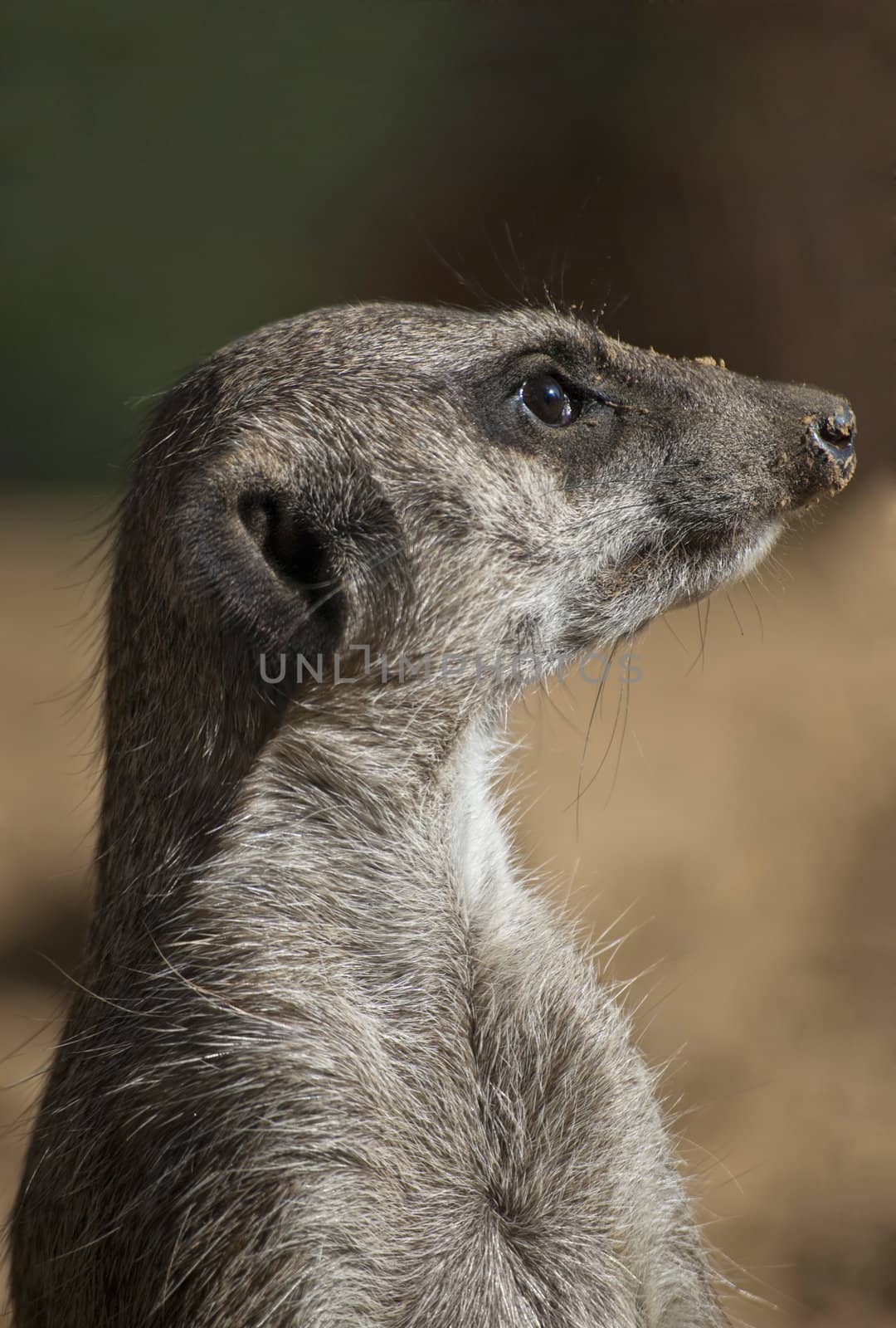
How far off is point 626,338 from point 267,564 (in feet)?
13.1

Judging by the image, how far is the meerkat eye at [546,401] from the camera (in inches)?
81.0

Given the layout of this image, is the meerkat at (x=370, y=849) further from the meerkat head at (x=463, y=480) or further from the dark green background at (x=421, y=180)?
the dark green background at (x=421, y=180)

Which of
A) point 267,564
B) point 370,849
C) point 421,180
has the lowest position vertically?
point 370,849

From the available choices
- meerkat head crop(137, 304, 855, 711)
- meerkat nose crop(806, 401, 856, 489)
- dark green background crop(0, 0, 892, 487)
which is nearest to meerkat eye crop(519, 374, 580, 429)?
meerkat head crop(137, 304, 855, 711)

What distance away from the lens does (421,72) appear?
5168 millimetres

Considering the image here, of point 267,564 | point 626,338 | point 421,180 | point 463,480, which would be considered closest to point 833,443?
point 463,480

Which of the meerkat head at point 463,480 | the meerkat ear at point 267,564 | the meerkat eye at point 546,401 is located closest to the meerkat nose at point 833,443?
the meerkat head at point 463,480

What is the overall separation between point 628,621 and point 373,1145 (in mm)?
925

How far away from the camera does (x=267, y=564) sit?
1840 mm

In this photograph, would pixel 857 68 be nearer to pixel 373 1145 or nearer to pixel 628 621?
pixel 628 621

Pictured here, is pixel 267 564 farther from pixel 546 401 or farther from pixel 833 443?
pixel 833 443

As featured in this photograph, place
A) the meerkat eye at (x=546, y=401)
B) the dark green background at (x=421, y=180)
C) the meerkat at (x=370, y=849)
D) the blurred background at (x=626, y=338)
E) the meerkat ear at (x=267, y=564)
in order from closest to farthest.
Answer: the meerkat at (x=370, y=849) < the meerkat ear at (x=267, y=564) < the meerkat eye at (x=546, y=401) < the blurred background at (x=626, y=338) < the dark green background at (x=421, y=180)

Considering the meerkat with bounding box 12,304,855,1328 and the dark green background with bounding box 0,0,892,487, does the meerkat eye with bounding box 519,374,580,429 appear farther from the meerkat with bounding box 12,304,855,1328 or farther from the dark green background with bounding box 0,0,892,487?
the dark green background with bounding box 0,0,892,487

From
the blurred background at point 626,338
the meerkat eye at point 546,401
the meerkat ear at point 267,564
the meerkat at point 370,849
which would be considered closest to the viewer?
the meerkat at point 370,849
